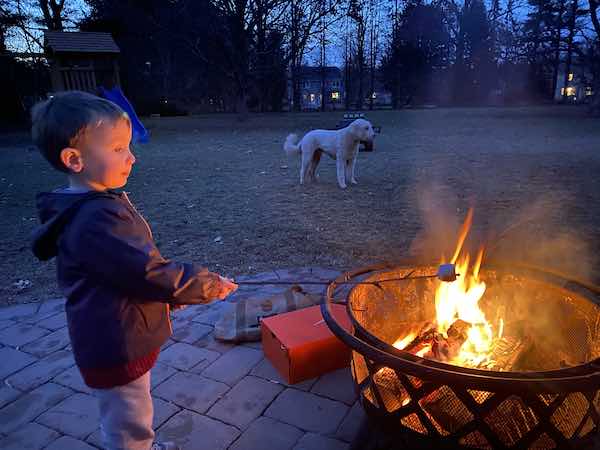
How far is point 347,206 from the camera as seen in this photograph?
6.00 meters

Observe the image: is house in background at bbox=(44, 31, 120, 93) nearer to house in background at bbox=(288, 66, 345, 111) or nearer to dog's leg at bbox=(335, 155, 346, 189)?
dog's leg at bbox=(335, 155, 346, 189)

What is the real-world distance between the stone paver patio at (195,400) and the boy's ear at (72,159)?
1.34 m

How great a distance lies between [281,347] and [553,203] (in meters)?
4.66

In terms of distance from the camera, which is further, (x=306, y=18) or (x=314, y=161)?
(x=306, y=18)

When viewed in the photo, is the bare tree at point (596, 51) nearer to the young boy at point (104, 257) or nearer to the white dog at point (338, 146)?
the white dog at point (338, 146)

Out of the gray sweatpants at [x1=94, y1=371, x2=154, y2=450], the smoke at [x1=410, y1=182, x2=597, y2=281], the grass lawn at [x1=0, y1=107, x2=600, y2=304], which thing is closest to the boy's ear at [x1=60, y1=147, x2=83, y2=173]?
the gray sweatpants at [x1=94, y1=371, x2=154, y2=450]

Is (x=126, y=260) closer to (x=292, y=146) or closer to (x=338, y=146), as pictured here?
(x=338, y=146)

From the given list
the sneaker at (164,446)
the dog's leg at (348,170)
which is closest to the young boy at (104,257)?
the sneaker at (164,446)

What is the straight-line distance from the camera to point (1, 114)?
20.9m

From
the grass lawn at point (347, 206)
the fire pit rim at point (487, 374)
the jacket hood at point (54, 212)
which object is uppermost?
the jacket hood at point (54, 212)

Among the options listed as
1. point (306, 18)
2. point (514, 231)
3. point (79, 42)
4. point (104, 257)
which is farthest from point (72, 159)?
point (306, 18)

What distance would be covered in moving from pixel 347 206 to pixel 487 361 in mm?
4229

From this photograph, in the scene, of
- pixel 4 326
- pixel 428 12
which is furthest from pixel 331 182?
pixel 428 12

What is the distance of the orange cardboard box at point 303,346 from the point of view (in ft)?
7.46
